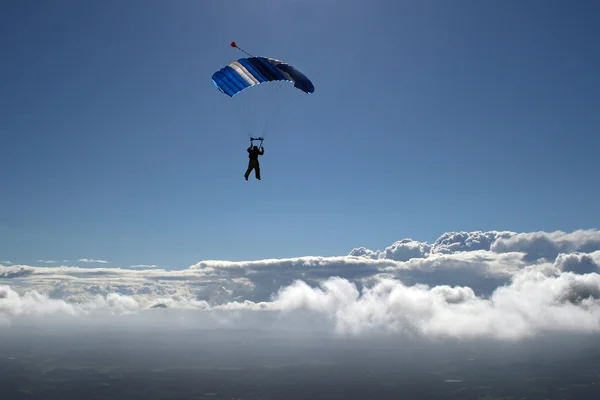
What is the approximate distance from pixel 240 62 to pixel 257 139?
6.90m

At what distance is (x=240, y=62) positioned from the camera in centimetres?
3519

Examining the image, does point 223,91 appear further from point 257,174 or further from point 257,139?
point 257,174

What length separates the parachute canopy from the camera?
35062 millimetres

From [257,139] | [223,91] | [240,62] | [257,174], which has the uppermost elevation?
[240,62]

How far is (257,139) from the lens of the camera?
3428 centimetres

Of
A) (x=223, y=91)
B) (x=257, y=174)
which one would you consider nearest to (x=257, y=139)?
(x=257, y=174)

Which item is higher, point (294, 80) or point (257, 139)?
point (294, 80)

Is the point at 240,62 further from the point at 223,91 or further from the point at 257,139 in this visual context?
the point at 257,139

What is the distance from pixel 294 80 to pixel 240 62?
4803 millimetres

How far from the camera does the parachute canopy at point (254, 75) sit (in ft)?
115

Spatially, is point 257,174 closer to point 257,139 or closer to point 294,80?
point 257,139

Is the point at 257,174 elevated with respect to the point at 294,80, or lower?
lower

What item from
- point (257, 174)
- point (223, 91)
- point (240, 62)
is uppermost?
point (240, 62)

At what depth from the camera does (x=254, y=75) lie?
35.4m
